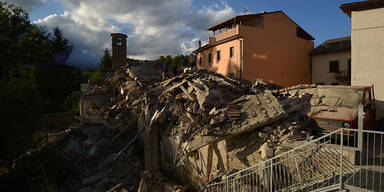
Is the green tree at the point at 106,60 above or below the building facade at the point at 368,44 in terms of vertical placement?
above

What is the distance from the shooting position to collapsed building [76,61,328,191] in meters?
6.79

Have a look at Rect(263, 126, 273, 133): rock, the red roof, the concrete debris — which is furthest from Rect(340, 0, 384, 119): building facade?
Rect(263, 126, 273, 133): rock

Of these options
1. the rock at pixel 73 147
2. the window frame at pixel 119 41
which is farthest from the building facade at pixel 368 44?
the window frame at pixel 119 41

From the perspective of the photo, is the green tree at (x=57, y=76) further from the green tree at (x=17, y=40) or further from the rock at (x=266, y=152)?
the rock at (x=266, y=152)

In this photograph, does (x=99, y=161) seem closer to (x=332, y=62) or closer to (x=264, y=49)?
(x=264, y=49)

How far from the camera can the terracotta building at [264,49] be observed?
1912cm

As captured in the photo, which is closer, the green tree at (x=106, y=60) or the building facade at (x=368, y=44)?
the building facade at (x=368, y=44)

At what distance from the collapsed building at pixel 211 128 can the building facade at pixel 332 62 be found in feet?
37.0

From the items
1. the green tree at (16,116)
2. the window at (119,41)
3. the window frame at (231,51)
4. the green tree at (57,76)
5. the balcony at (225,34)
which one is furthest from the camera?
the green tree at (57,76)

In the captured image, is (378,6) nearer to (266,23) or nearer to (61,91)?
(266,23)

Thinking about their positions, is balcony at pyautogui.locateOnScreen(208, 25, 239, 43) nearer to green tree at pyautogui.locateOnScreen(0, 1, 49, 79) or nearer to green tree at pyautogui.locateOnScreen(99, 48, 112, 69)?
green tree at pyautogui.locateOnScreen(0, 1, 49, 79)

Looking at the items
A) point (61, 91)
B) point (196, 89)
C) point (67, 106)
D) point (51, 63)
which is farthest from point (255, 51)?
point (51, 63)

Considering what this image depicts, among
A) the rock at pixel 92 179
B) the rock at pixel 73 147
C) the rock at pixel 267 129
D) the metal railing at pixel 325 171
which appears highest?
the rock at pixel 267 129

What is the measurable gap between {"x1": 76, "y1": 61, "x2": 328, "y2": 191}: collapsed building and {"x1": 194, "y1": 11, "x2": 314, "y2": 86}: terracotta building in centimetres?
794
